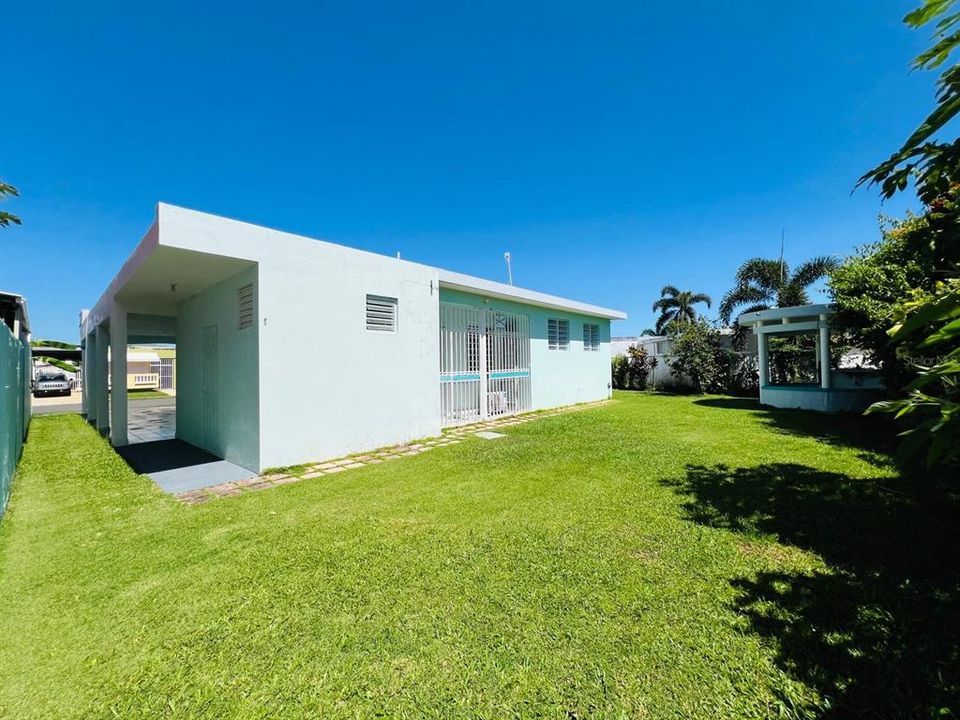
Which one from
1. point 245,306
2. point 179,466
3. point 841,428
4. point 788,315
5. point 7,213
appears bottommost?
point 179,466

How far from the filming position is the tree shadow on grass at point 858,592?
2191 millimetres

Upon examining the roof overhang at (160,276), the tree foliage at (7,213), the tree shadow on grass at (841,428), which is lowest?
the tree shadow on grass at (841,428)

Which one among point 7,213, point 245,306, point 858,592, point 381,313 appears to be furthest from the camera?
point 381,313

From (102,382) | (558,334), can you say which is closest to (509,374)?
(558,334)

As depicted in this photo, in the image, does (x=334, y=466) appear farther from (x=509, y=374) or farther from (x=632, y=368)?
(x=632, y=368)

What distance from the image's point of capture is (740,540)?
3.98 meters

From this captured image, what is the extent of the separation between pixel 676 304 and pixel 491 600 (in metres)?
32.2

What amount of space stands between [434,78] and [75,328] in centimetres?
1825

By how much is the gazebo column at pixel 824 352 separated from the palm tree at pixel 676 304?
16.2 metres

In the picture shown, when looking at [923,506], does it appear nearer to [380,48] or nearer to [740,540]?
[740,540]

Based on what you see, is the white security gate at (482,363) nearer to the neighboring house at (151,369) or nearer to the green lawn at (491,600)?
the green lawn at (491,600)

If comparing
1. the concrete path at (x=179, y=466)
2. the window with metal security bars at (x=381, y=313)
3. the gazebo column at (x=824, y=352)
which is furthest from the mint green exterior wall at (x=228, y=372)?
the gazebo column at (x=824, y=352)

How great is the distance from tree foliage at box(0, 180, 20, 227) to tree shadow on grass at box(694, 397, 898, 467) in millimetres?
13800

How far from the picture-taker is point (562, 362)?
1541 centimetres
